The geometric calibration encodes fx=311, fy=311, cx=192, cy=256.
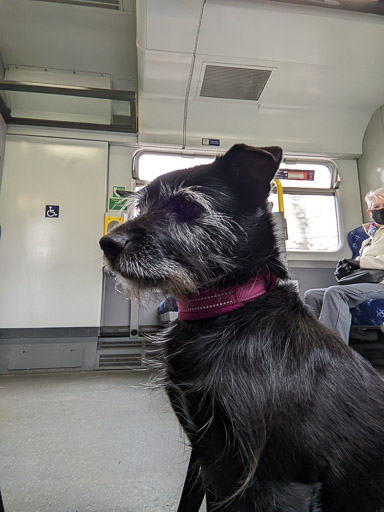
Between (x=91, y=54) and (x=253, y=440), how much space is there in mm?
4441

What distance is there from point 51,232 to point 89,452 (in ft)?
9.02

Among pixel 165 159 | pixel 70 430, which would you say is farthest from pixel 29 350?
pixel 165 159

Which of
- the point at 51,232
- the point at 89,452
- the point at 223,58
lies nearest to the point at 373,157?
the point at 223,58

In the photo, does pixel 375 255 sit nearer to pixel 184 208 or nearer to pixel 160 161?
pixel 184 208

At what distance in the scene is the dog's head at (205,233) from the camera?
2.57 feet

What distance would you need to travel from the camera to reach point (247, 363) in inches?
25.5

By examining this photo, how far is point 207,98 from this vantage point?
362 centimetres

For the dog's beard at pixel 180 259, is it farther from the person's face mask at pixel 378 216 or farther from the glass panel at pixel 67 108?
the glass panel at pixel 67 108

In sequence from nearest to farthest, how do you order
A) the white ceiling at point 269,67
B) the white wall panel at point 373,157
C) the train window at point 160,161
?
the white ceiling at point 269,67
the white wall panel at point 373,157
the train window at point 160,161

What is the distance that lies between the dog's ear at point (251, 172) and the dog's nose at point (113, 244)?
345 mm

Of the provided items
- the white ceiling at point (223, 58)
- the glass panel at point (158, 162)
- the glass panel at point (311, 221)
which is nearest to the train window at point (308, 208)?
the glass panel at point (311, 221)

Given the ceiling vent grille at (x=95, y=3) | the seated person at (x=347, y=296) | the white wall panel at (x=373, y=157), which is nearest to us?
the seated person at (x=347, y=296)

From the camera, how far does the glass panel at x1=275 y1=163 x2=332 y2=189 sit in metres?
4.02

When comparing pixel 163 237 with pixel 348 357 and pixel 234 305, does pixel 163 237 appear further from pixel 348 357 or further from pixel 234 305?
pixel 348 357
